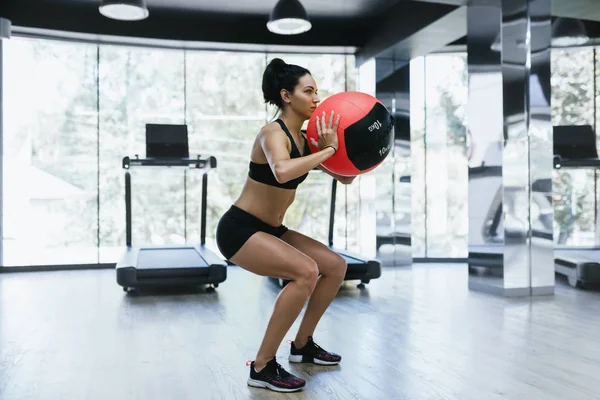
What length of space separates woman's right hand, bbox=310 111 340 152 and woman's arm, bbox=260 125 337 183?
1.7 inches

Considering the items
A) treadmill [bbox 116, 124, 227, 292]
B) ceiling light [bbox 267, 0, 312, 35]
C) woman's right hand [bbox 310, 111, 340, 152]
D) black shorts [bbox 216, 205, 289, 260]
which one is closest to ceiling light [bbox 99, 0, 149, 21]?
ceiling light [bbox 267, 0, 312, 35]

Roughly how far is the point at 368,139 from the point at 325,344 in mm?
1500

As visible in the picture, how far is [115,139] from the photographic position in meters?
8.41

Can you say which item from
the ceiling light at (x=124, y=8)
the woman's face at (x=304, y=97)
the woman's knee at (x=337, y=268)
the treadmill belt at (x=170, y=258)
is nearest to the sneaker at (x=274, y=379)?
the woman's knee at (x=337, y=268)

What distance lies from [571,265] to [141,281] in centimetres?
436

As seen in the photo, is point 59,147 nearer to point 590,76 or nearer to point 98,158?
point 98,158

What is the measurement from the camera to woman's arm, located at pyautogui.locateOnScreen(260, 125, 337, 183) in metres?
2.45

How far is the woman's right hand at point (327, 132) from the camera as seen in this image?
2543 mm

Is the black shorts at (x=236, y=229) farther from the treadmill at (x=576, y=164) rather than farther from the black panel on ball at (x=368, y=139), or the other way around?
the treadmill at (x=576, y=164)

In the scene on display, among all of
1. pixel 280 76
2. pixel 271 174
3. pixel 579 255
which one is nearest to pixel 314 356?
pixel 271 174

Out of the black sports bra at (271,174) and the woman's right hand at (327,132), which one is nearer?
the woman's right hand at (327,132)

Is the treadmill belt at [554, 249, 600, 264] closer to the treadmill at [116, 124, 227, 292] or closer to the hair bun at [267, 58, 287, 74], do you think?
the treadmill at [116, 124, 227, 292]

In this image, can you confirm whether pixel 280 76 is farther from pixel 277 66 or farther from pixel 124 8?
pixel 124 8

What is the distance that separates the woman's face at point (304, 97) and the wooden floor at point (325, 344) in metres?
1.32
